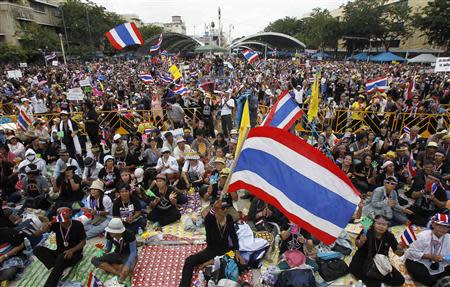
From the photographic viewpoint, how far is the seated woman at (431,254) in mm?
4363

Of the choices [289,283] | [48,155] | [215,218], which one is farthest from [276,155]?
[48,155]

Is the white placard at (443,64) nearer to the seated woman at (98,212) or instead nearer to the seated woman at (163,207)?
the seated woman at (163,207)

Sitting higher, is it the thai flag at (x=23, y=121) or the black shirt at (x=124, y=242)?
the thai flag at (x=23, y=121)

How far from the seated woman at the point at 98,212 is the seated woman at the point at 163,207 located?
91cm

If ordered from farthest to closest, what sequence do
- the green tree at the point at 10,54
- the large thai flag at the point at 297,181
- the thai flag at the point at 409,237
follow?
the green tree at the point at 10,54
the thai flag at the point at 409,237
the large thai flag at the point at 297,181

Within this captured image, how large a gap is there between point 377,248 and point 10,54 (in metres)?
47.7

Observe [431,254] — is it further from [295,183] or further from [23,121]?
[23,121]

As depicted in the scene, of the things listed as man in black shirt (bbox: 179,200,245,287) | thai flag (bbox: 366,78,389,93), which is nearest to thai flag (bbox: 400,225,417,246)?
man in black shirt (bbox: 179,200,245,287)

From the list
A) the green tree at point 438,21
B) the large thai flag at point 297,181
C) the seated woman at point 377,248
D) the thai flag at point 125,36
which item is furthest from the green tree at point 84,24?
the seated woman at point 377,248

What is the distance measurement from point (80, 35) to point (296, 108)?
6775 centimetres

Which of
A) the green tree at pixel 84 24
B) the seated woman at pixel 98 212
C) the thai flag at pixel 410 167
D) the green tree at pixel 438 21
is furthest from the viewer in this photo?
the green tree at pixel 84 24

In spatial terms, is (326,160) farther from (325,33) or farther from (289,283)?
(325,33)

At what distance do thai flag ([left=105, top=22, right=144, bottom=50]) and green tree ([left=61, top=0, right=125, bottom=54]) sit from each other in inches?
2061

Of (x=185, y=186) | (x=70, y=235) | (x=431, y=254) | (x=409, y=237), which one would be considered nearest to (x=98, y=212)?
(x=70, y=235)
